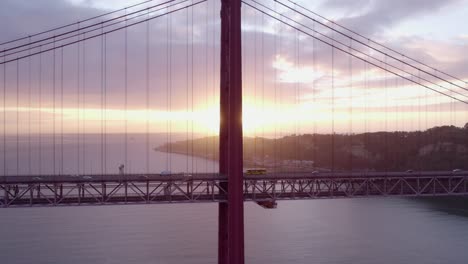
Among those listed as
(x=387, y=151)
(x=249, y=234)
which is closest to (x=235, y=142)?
(x=249, y=234)

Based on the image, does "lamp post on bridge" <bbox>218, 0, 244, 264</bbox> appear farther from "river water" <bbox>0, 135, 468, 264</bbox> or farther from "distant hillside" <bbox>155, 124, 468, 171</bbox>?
"distant hillside" <bbox>155, 124, 468, 171</bbox>

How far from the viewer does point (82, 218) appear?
30.8 metres

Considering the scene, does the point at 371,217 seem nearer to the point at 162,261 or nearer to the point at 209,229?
the point at 209,229

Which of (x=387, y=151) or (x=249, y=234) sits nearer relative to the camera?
(x=249, y=234)

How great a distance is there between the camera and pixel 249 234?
1036 inches

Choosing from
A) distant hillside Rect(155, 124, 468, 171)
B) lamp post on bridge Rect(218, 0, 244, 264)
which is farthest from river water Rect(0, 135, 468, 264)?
distant hillside Rect(155, 124, 468, 171)

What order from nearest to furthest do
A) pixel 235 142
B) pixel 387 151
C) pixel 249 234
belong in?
pixel 235 142 → pixel 249 234 → pixel 387 151

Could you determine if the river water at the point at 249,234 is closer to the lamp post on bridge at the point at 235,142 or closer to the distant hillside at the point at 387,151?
the lamp post on bridge at the point at 235,142

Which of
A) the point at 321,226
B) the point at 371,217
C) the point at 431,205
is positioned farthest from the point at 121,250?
the point at 431,205

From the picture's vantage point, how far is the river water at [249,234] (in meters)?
21.4

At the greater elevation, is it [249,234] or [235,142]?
[235,142]

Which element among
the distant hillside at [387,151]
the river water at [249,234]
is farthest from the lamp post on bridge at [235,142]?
the distant hillside at [387,151]

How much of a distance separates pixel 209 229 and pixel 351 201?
19.3 m

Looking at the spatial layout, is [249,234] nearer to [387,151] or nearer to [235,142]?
[235,142]
